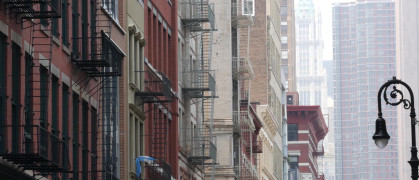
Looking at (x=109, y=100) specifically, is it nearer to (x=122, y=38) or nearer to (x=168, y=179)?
(x=122, y=38)

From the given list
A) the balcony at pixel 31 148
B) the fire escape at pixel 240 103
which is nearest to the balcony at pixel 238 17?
the fire escape at pixel 240 103

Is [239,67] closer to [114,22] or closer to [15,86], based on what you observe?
[114,22]

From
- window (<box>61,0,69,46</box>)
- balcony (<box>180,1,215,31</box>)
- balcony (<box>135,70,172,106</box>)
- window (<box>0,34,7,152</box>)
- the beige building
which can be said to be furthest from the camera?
balcony (<box>180,1,215,31</box>)

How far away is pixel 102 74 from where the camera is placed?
3991cm

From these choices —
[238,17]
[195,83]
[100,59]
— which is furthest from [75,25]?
[238,17]

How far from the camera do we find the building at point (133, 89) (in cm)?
4684

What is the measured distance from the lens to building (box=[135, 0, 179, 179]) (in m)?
51.6

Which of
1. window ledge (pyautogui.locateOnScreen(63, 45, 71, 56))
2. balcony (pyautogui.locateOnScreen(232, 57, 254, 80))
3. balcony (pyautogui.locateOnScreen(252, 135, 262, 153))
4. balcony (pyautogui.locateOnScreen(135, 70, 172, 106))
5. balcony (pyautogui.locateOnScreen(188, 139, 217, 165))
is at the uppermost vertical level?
balcony (pyautogui.locateOnScreen(232, 57, 254, 80))

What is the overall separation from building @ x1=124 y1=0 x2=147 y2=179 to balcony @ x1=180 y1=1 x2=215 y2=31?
14.1 meters

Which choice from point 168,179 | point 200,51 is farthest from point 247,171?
point 168,179

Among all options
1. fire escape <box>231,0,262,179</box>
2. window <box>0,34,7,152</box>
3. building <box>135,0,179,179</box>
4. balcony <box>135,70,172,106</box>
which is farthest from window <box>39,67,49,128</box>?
fire escape <box>231,0,262,179</box>

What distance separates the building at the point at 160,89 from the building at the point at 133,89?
39cm

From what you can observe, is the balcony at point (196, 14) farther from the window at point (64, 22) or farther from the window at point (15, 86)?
the window at point (15, 86)

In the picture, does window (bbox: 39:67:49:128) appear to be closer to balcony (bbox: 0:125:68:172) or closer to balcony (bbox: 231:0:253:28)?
balcony (bbox: 0:125:68:172)
